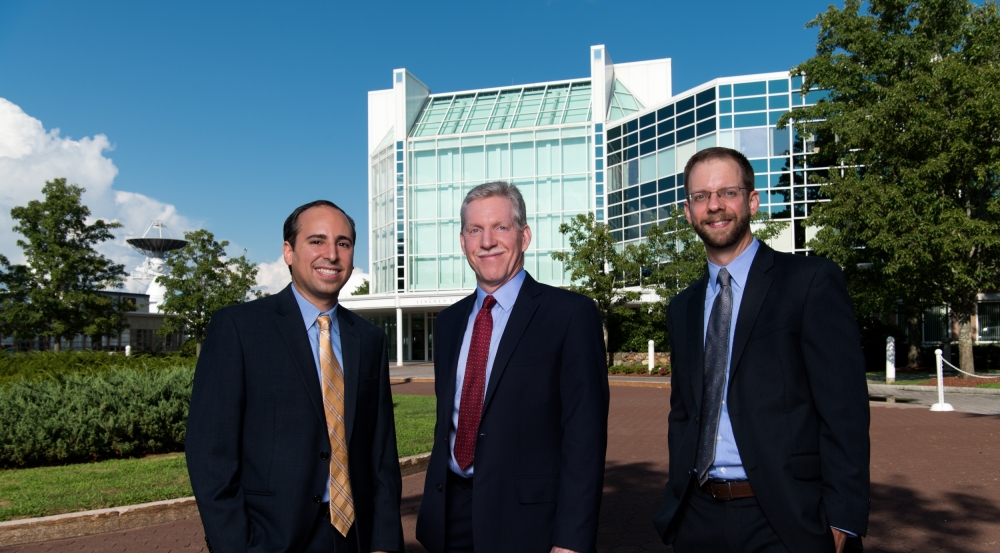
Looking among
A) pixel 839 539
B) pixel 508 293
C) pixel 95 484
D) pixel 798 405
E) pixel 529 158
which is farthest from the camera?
pixel 529 158

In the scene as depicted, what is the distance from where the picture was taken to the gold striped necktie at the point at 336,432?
2.77 metres

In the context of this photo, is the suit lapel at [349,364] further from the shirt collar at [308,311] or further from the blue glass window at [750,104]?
the blue glass window at [750,104]

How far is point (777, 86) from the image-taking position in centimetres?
3181

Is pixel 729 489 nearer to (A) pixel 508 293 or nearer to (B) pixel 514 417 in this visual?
(B) pixel 514 417

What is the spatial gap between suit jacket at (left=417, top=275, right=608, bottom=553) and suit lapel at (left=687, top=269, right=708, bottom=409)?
1.15ft

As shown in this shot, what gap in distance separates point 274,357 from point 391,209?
4058cm

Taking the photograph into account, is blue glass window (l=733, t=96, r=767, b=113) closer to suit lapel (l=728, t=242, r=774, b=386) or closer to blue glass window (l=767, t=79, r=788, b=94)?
blue glass window (l=767, t=79, r=788, b=94)

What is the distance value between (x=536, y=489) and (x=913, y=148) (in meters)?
22.1

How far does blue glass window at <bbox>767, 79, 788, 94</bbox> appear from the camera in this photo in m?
31.7

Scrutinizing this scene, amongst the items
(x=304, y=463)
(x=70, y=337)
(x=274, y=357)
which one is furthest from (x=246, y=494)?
(x=70, y=337)

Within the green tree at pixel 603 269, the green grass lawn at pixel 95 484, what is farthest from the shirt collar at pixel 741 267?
the green tree at pixel 603 269

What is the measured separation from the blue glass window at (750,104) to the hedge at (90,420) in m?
27.8

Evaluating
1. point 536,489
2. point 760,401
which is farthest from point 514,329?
point 760,401

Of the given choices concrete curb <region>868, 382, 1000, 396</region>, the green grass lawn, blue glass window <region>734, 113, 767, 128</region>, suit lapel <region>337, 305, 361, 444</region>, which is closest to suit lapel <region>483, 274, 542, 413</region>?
suit lapel <region>337, 305, 361, 444</region>
